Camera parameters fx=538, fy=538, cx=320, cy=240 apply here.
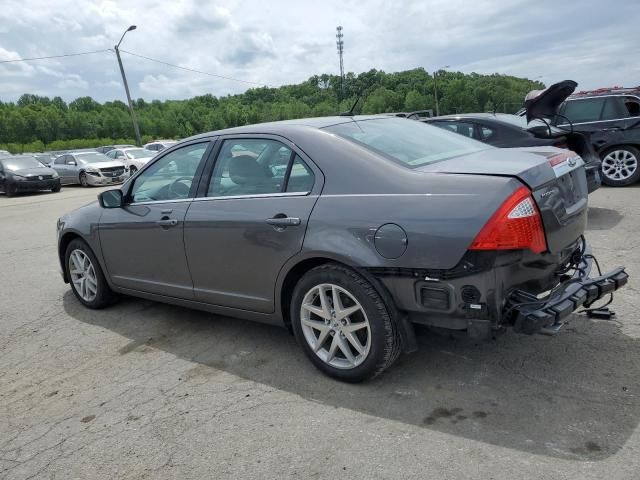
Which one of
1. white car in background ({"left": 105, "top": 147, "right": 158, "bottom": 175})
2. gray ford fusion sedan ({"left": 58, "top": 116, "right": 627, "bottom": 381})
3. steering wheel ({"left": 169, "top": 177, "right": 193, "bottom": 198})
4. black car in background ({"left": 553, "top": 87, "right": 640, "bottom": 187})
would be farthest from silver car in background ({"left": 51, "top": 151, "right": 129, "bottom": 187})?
gray ford fusion sedan ({"left": 58, "top": 116, "right": 627, "bottom": 381})

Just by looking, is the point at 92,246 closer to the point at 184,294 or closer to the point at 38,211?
the point at 184,294

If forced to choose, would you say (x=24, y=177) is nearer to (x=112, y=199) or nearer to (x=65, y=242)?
(x=65, y=242)

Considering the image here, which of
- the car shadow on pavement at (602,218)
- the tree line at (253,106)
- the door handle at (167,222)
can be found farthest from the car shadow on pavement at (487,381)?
the tree line at (253,106)

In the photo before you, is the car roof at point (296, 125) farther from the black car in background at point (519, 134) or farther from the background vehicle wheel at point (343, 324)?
the black car in background at point (519, 134)

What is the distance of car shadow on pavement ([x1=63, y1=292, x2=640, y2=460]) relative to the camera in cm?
266

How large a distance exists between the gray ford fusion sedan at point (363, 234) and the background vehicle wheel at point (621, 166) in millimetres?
6810

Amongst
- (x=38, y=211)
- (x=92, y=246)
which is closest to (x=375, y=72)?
(x=38, y=211)

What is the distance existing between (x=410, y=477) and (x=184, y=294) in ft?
7.76

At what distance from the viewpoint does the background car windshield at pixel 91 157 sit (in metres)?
22.6

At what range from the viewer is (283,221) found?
335 centimetres

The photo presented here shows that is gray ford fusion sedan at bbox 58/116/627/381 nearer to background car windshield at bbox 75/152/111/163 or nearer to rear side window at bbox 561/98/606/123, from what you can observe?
rear side window at bbox 561/98/606/123

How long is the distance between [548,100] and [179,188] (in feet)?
11.7

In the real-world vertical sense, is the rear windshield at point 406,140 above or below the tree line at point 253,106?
below

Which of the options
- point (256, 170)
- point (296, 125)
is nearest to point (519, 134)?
point (296, 125)
